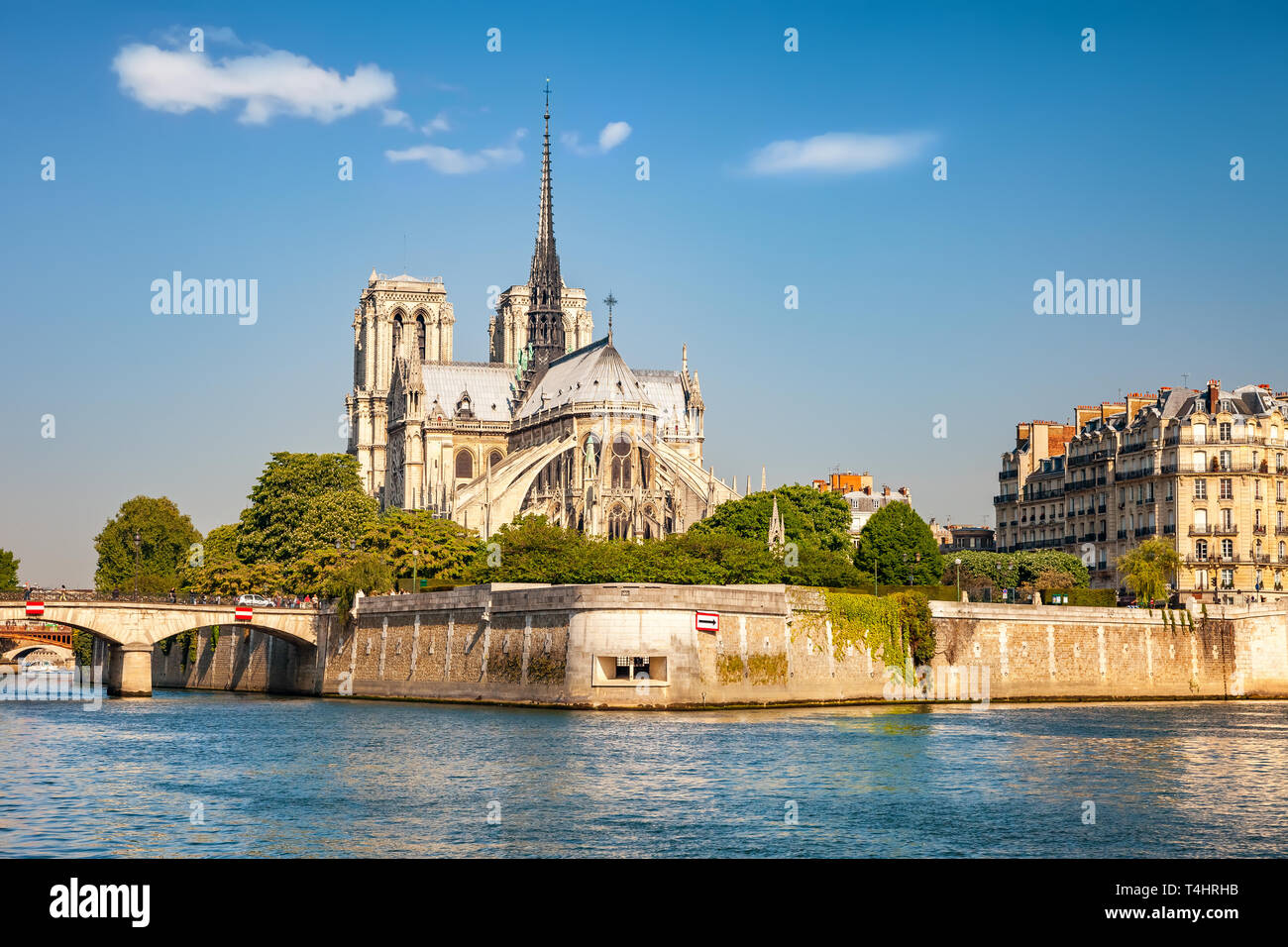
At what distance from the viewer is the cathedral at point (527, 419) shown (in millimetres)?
107750

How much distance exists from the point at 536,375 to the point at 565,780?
99.3 m

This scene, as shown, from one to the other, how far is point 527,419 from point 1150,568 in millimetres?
60768

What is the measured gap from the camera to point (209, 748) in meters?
42.3

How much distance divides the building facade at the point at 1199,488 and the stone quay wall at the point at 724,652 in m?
9.71

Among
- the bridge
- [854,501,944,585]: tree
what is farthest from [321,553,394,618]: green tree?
[854,501,944,585]: tree

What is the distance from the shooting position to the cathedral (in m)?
108

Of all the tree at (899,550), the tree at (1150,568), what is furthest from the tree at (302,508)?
the tree at (1150,568)

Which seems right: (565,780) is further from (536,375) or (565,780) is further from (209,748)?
(536,375)

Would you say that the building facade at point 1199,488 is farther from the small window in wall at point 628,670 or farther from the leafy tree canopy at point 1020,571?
the small window in wall at point 628,670

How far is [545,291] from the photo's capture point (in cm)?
13462

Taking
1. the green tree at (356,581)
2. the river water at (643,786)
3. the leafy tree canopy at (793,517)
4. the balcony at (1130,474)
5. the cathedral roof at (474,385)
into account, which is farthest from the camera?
the cathedral roof at (474,385)

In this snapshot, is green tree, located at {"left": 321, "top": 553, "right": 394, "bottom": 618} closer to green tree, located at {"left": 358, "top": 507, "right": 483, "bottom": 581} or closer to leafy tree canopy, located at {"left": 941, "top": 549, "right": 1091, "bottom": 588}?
green tree, located at {"left": 358, "top": 507, "right": 483, "bottom": 581}

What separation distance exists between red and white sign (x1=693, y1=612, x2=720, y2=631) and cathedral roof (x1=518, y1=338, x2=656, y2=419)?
2372 inches
